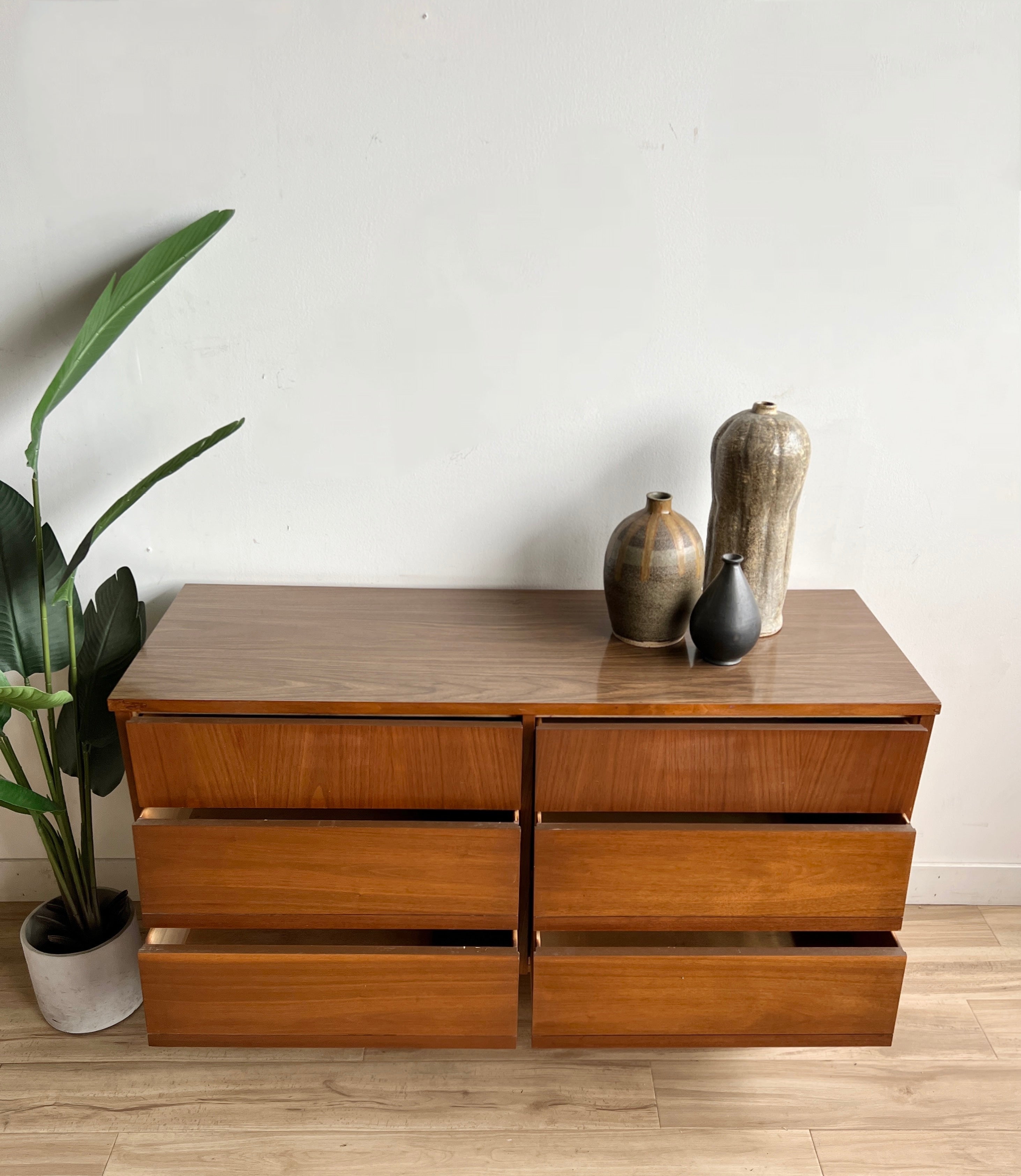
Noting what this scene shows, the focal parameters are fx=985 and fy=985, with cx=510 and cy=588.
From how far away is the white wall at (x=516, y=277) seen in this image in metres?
1.35

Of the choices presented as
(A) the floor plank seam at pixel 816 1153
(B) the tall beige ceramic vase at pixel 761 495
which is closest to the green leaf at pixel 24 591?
(B) the tall beige ceramic vase at pixel 761 495

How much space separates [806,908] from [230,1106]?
90 centimetres

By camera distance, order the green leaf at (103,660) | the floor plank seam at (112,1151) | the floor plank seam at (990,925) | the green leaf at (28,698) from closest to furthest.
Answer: the green leaf at (28,698) < the floor plank seam at (112,1151) < the green leaf at (103,660) < the floor plank seam at (990,925)

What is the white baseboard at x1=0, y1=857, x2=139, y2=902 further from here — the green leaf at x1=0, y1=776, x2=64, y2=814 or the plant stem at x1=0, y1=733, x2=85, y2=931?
the green leaf at x1=0, y1=776, x2=64, y2=814

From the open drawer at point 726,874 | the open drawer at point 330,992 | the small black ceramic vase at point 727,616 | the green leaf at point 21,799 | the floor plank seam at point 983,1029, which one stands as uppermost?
the small black ceramic vase at point 727,616

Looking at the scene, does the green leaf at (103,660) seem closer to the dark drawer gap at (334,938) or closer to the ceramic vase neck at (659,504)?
the dark drawer gap at (334,938)

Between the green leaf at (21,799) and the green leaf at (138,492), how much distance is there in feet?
0.85

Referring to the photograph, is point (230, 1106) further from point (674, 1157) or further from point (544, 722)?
point (544, 722)

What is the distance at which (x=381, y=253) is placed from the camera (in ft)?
4.74

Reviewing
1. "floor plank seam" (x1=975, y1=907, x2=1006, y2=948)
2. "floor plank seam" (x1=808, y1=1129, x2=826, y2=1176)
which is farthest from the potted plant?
"floor plank seam" (x1=975, y1=907, x2=1006, y2=948)

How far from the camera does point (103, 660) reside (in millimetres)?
1476

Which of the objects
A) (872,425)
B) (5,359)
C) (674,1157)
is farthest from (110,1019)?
(872,425)

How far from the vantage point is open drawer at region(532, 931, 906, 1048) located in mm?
1395

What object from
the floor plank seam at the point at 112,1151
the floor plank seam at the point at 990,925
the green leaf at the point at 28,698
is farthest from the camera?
the floor plank seam at the point at 990,925
